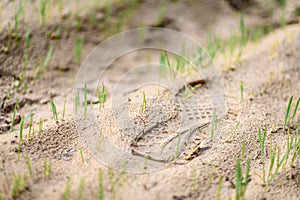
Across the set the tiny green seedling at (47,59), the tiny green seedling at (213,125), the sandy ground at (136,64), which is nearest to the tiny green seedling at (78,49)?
the sandy ground at (136,64)

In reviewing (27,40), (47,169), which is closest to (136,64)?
(27,40)

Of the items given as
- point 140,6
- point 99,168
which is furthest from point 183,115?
point 140,6

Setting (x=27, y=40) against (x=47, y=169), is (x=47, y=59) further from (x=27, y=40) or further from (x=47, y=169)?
(x=47, y=169)

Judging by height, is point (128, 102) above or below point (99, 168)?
above

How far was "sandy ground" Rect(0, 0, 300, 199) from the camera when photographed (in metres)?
1.75

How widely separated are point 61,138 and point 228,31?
185 cm

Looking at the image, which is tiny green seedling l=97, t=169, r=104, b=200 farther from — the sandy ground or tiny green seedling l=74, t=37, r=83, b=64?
tiny green seedling l=74, t=37, r=83, b=64

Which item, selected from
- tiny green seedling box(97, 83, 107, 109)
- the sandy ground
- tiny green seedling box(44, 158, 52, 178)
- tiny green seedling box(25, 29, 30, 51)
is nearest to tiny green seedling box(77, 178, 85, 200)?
the sandy ground

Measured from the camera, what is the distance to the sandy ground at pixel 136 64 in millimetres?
1751

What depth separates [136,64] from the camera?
3031 mm

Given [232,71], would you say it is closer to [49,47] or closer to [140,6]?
[140,6]

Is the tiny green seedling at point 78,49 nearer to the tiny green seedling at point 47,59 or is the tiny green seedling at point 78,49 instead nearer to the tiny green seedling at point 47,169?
the tiny green seedling at point 47,59

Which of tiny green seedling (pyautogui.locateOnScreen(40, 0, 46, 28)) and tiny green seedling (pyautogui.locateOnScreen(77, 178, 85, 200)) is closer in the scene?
tiny green seedling (pyautogui.locateOnScreen(77, 178, 85, 200))

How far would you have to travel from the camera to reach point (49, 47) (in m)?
2.82
